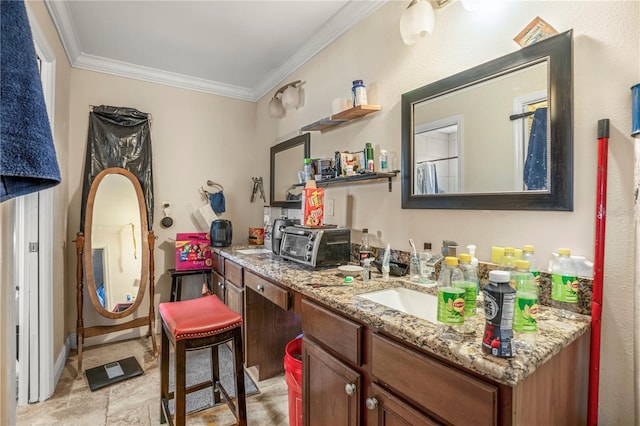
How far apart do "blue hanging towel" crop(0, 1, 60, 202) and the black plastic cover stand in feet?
7.58

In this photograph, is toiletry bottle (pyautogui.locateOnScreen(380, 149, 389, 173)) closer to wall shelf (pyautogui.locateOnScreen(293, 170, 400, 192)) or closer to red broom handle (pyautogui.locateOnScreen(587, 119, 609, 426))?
wall shelf (pyautogui.locateOnScreen(293, 170, 400, 192))

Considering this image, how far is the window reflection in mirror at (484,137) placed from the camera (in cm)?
127

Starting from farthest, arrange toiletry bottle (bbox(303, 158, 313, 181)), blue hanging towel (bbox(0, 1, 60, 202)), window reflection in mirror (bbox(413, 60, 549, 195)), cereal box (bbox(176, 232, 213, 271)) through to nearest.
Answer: cereal box (bbox(176, 232, 213, 271))
toiletry bottle (bbox(303, 158, 313, 181))
window reflection in mirror (bbox(413, 60, 549, 195))
blue hanging towel (bbox(0, 1, 60, 202))

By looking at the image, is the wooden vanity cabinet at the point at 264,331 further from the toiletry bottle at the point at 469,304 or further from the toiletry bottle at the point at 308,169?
the toiletry bottle at the point at 469,304

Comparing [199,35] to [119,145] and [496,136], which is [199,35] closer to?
[119,145]

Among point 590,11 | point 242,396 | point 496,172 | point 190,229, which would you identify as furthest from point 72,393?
point 590,11

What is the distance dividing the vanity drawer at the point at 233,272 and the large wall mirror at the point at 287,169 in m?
0.77

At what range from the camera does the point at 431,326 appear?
99cm

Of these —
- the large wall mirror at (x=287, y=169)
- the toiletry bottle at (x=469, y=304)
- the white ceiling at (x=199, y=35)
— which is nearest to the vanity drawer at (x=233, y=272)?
the large wall mirror at (x=287, y=169)

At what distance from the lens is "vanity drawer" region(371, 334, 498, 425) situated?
2.56 feet

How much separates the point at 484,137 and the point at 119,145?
3012mm

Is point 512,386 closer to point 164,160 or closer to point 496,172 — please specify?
point 496,172

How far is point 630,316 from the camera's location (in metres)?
1.03

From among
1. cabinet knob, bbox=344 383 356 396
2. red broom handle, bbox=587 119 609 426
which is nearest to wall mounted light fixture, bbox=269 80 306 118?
red broom handle, bbox=587 119 609 426
